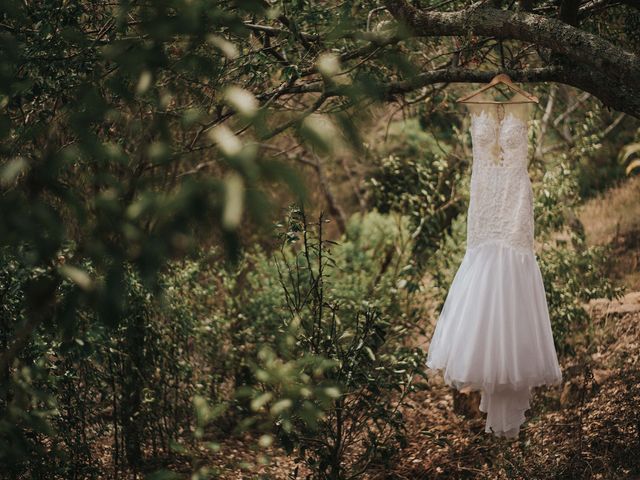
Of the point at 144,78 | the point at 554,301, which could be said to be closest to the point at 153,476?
the point at 144,78

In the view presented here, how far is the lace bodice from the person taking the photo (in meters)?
3.25

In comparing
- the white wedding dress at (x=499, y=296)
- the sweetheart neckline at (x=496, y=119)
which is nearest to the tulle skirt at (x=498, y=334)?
the white wedding dress at (x=499, y=296)

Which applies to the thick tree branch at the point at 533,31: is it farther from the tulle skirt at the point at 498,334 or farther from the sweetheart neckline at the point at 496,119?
the tulle skirt at the point at 498,334

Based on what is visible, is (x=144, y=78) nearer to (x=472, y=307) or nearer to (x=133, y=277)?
(x=472, y=307)

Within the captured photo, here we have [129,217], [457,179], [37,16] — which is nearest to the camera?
[129,217]

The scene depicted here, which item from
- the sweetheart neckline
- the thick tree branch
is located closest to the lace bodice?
the sweetheart neckline

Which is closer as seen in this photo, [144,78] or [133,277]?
[144,78]

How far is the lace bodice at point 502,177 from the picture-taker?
3.25m

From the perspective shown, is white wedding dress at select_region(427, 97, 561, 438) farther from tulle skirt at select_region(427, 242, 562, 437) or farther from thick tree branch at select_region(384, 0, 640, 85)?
thick tree branch at select_region(384, 0, 640, 85)

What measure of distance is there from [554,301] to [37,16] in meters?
3.46

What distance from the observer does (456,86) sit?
217 inches

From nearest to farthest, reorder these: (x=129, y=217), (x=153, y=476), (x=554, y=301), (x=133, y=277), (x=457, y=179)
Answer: (x=129, y=217), (x=153, y=476), (x=133, y=277), (x=554, y=301), (x=457, y=179)

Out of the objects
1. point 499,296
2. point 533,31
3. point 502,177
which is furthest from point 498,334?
point 533,31

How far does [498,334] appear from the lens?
10.3 ft
